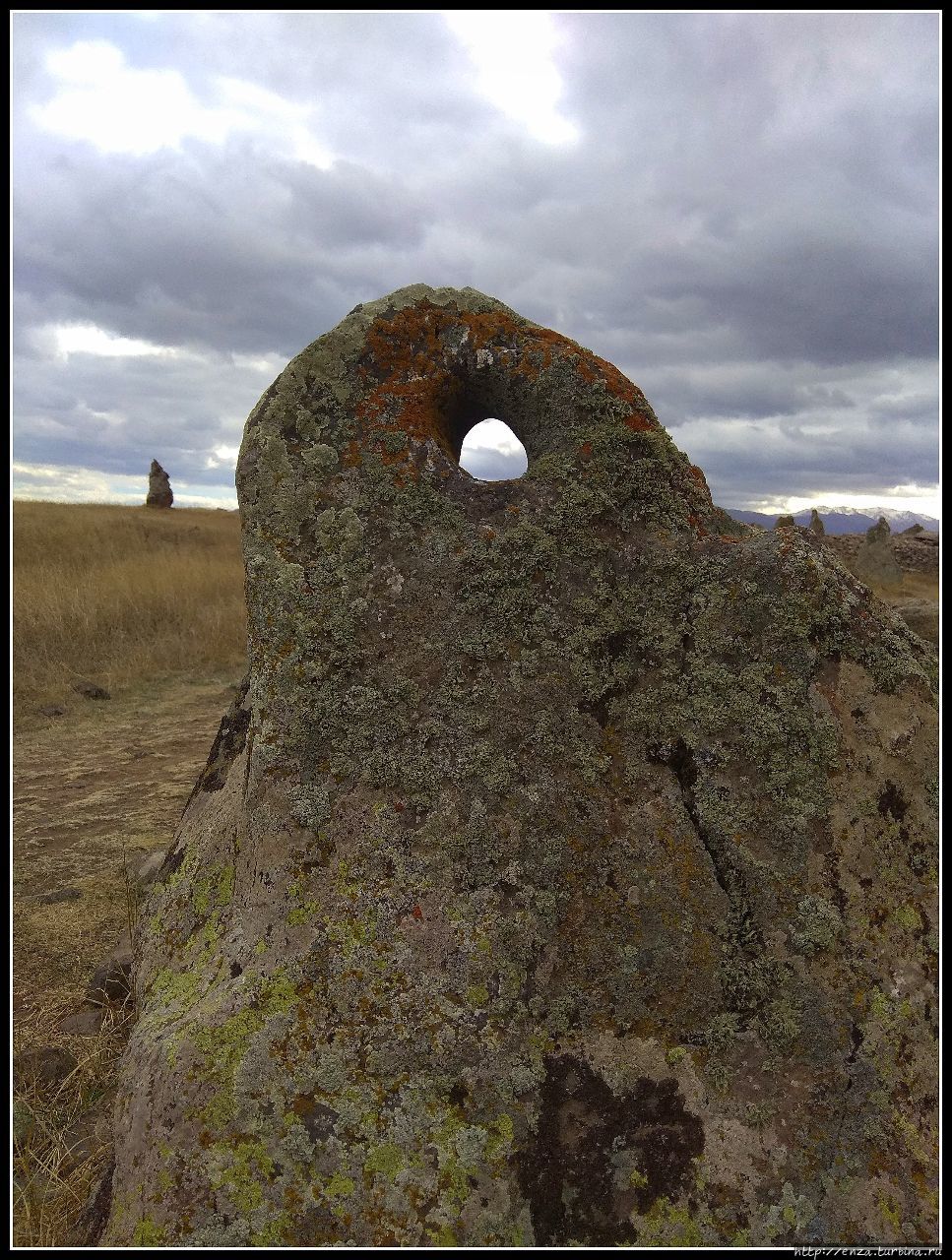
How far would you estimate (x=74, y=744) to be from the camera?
7777mm

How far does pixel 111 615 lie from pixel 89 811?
5636 millimetres

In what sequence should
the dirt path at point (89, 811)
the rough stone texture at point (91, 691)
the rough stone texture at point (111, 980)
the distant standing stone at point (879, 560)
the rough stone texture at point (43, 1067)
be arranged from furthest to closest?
1. the distant standing stone at point (879, 560)
2. the rough stone texture at point (91, 691)
3. the dirt path at point (89, 811)
4. the rough stone texture at point (111, 980)
5. the rough stone texture at point (43, 1067)

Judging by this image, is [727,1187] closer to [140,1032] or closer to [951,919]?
[951,919]

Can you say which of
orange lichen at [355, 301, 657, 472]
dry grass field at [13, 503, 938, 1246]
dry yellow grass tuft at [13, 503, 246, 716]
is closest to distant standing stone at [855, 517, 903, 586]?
dry grass field at [13, 503, 938, 1246]

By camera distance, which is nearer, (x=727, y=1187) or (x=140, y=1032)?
(x=727, y=1187)

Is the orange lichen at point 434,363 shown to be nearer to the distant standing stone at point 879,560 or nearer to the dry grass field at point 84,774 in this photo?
the dry grass field at point 84,774

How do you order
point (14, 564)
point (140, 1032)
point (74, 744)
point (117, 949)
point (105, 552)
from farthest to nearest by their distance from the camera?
Result: point (105, 552) < point (14, 564) < point (74, 744) < point (117, 949) < point (140, 1032)

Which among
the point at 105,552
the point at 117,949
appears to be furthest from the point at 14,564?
the point at 117,949

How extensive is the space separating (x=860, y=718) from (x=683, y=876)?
2.35ft

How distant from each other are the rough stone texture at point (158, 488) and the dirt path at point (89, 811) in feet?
73.8

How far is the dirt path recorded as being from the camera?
4.25 metres

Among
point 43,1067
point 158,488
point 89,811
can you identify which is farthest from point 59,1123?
point 158,488

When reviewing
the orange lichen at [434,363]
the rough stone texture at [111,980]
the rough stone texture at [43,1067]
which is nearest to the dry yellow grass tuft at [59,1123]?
the rough stone texture at [43,1067]

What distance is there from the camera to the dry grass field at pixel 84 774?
3.03 meters
